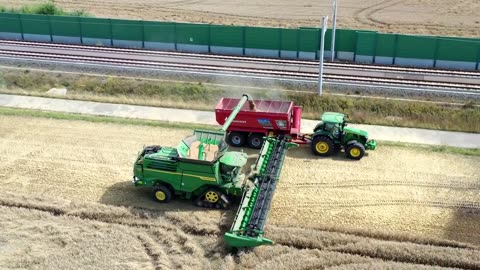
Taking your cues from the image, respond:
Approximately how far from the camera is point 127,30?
35594 millimetres

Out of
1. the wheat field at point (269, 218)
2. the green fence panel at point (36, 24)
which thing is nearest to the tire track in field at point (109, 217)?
the wheat field at point (269, 218)

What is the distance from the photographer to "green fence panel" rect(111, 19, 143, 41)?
3531cm

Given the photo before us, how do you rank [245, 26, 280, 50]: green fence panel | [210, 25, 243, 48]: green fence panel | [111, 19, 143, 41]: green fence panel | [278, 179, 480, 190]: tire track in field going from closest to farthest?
1. [278, 179, 480, 190]: tire track in field
2. [245, 26, 280, 50]: green fence panel
3. [210, 25, 243, 48]: green fence panel
4. [111, 19, 143, 41]: green fence panel

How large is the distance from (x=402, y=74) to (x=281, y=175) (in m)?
13.7

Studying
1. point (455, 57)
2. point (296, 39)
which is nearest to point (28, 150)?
point (296, 39)

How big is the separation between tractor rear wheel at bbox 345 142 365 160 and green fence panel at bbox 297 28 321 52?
1349cm

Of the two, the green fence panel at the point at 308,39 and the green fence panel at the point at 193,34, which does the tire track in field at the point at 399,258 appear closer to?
the green fence panel at the point at 308,39

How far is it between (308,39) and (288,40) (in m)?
1.24

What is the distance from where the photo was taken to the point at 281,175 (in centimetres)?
1964

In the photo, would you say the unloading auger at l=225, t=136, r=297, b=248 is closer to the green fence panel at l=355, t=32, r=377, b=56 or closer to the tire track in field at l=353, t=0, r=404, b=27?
the green fence panel at l=355, t=32, r=377, b=56

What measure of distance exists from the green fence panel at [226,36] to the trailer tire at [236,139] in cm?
1323

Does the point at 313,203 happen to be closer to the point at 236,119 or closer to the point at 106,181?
the point at 236,119

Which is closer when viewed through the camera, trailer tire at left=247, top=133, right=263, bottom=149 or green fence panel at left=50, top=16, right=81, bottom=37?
trailer tire at left=247, top=133, right=263, bottom=149

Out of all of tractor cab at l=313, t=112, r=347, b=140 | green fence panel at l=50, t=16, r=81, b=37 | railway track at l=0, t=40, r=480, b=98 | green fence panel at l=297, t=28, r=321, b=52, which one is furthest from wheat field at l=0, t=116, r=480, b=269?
green fence panel at l=50, t=16, r=81, b=37
